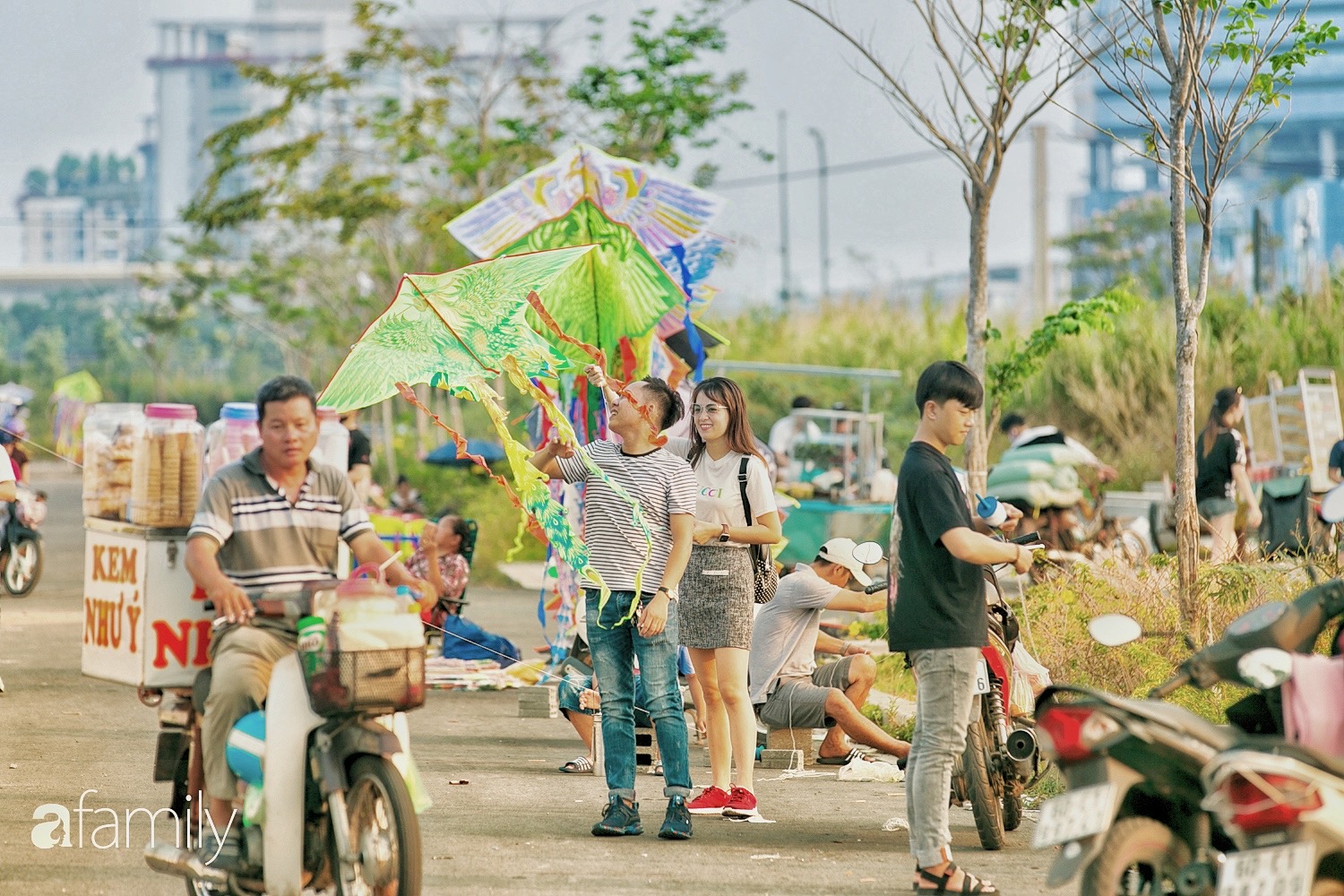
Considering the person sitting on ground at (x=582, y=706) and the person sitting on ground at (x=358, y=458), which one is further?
the person sitting on ground at (x=358, y=458)

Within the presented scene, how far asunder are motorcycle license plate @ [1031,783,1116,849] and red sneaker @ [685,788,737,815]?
2919 millimetres

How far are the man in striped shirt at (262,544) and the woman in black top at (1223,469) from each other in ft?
31.9

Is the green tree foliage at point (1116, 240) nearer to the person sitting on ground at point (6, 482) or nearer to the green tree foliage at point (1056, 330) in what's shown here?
the green tree foliage at point (1056, 330)

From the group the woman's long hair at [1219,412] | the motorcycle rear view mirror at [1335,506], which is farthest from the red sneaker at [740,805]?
the woman's long hair at [1219,412]

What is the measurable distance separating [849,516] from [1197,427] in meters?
6.71

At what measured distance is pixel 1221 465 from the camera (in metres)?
14.2

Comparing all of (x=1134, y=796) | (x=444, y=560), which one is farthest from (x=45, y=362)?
(x=1134, y=796)

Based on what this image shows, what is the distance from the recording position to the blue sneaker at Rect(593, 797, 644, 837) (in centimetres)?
716

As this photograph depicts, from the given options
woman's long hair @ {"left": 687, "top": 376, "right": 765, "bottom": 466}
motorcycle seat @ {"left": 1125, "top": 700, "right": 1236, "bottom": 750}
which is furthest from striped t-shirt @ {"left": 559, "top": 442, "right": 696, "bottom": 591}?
motorcycle seat @ {"left": 1125, "top": 700, "right": 1236, "bottom": 750}

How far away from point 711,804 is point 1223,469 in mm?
7944

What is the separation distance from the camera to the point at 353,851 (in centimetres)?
519

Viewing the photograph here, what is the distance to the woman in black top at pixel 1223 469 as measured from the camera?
14000mm

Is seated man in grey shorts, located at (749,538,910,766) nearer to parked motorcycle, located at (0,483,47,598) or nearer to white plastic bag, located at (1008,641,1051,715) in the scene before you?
white plastic bag, located at (1008,641,1051,715)

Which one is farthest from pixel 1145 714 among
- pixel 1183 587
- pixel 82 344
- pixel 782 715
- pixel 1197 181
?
pixel 82 344
